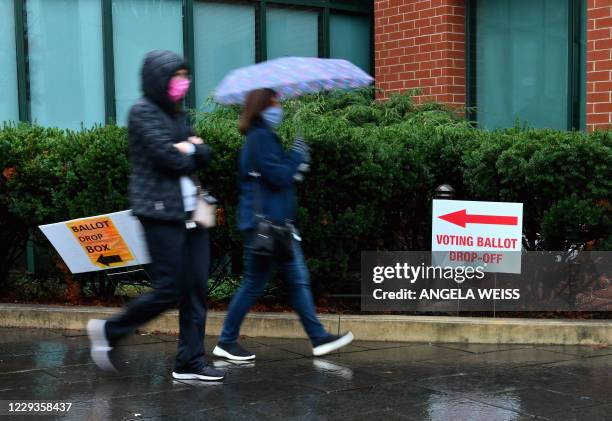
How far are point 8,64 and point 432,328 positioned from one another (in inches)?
247

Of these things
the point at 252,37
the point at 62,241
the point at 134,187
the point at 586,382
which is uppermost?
the point at 252,37

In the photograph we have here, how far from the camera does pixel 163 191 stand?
490 centimetres

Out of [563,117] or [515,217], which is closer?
[515,217]

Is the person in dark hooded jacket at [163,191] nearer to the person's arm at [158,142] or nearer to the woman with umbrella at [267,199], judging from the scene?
the person's arm at [158,142]

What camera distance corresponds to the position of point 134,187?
4.96 m

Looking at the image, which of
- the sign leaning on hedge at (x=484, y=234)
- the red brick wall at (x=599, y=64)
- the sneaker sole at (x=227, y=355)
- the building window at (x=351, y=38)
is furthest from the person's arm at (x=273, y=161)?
the building window at (x=351, y=38)

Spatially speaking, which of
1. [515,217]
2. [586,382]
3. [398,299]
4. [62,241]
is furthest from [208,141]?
[586,382]

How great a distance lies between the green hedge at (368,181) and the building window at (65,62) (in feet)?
9.49

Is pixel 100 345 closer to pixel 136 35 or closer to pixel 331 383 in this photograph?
pixel 331 383

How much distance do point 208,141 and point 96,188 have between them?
102cm

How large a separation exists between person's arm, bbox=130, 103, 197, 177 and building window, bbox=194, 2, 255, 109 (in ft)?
20.7

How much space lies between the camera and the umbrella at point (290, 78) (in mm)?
5277

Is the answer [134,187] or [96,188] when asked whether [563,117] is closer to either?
[96,188]

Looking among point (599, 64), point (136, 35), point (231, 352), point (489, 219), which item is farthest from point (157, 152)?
point (136, 35)
